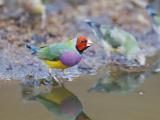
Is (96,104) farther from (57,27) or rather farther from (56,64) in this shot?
(57,27)

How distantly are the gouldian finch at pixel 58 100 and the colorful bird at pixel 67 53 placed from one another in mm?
298

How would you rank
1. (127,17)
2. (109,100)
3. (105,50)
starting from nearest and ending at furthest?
(109,100), (105,50), (127,17)

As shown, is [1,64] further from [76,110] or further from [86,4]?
[86,4]

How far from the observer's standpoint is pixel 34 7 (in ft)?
27.5

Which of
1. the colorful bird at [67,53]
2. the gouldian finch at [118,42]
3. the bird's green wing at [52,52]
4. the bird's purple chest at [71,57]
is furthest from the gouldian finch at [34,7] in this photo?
the bird's purple chest at [71,57]

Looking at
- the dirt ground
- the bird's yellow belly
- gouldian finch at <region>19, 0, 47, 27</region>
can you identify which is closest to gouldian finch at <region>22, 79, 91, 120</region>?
the bird's yellow belly

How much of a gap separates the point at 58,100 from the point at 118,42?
1910 mm

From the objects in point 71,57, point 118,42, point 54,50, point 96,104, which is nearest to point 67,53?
point 71,57

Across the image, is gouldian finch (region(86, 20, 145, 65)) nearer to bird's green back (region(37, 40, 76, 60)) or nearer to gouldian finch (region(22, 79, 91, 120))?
bird's green back (region(37, 40, 76, 60))

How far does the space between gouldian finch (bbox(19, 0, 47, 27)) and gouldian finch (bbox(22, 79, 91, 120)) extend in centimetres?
237

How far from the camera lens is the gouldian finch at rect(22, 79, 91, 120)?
5.35m

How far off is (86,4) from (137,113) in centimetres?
481

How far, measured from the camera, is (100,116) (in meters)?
5.28

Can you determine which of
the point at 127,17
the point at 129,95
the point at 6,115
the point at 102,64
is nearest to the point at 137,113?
the point at 129,95
